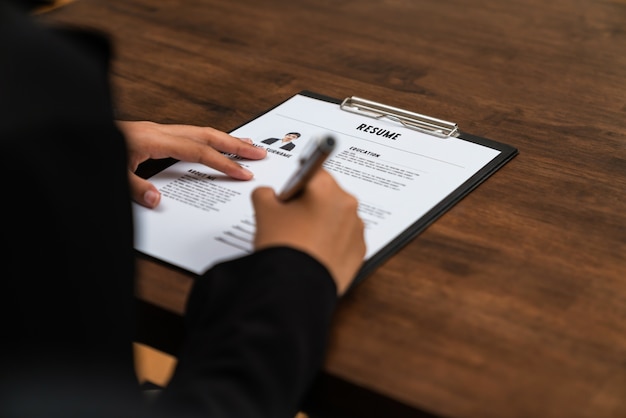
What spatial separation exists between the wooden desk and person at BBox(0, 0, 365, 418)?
7 centimetres

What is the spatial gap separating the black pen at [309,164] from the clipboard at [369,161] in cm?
8

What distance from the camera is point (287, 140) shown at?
1.10 meters

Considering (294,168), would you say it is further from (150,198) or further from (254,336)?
(254,336)

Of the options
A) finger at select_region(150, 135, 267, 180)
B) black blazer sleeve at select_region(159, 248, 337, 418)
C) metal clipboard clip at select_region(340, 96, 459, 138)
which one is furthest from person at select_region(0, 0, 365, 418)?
metal clipboard clip at select_region(340, 96, 459, 138)

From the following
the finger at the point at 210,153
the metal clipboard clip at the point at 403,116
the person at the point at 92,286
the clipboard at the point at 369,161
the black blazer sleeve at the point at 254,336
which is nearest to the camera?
the person at the point at 92,286

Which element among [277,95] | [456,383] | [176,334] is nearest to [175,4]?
[277,95]

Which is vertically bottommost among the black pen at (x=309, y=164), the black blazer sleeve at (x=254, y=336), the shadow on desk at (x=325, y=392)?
the shadow on desk at (x=325, y=392)

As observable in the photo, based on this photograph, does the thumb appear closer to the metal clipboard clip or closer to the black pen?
the black pen

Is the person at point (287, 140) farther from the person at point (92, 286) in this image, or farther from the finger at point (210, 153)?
the person at point (92, 286)

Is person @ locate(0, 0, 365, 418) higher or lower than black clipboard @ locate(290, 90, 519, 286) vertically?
higher

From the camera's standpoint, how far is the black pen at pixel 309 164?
783 mm

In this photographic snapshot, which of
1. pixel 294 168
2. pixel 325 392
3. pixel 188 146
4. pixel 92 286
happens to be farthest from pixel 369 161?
pixel 92 286

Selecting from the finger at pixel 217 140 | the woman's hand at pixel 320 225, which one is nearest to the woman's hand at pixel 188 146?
the finger at pixel 217 140

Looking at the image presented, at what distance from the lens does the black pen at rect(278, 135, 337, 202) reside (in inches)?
30.8
